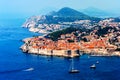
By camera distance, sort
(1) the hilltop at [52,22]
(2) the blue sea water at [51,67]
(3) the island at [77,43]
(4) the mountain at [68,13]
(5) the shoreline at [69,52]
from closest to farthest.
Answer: (2) the blue sea water at [51,67] → (5) the shoreline at [69,52] → (3) the island at [77,43] → (1) the hilltop at [52,22] → (4) the mountain at [68,13]

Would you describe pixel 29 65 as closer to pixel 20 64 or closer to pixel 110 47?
pixel 20 64

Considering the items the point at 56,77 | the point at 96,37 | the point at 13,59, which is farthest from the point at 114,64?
the point at 96,37

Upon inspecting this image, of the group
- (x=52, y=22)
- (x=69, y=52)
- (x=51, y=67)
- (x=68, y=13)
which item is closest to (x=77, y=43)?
(x=69, y=52)

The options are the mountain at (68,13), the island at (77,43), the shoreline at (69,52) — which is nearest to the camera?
the shoreline at (69,52)

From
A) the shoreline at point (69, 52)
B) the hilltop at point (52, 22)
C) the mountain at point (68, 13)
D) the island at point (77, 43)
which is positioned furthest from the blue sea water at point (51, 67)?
the mountain at point (68, 13)

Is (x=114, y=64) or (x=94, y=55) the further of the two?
(x=94, y=55)

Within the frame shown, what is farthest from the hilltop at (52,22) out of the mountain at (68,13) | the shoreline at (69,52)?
the shoreline at (69,52)

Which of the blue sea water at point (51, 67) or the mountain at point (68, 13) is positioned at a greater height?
the mountain at point (68, 13)

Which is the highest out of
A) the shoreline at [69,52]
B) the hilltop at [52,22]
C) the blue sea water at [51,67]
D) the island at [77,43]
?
the hilltop at [52,22]

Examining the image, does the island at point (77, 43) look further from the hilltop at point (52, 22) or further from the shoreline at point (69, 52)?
the hilltop at point (52, 22)

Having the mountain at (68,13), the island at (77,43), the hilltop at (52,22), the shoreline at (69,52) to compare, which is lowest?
the shoreline at (69,52)

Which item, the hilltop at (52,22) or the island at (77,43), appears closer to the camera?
the island at (77,43)
